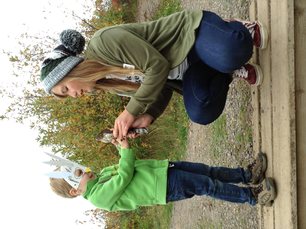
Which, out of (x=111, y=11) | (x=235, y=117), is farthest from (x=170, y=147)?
(x=111, y=11)

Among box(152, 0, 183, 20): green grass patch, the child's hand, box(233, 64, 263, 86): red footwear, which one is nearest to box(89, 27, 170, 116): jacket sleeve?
the child's hand

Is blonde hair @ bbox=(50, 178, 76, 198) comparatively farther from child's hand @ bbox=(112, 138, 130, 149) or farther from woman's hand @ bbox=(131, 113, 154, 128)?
woman's hand @ bbox=(131, 113, 154, 128)

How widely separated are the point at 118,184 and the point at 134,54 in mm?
1176

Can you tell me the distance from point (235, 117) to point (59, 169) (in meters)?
2.21

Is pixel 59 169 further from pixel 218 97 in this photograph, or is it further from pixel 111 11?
pixel 111 11

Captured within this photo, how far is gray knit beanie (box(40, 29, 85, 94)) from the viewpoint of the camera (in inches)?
99.0

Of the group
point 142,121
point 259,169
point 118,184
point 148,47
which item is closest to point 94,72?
point 148,47

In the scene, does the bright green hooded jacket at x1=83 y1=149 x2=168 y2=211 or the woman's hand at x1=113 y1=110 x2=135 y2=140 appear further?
the bright green hooded jacket at x1=83 y1=149 x2=168 y2=211

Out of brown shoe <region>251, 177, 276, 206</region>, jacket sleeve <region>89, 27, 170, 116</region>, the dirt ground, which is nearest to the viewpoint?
jacket sleeve <region>89, 27, 170, 116</region>

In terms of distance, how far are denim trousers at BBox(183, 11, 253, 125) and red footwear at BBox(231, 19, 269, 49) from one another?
0.53 feet

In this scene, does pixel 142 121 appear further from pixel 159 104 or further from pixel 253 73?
pixel 253 73

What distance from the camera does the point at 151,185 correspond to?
3.18 meters

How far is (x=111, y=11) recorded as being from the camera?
9.18 metres

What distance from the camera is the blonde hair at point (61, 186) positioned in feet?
11.3
